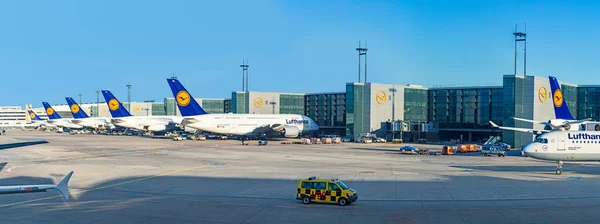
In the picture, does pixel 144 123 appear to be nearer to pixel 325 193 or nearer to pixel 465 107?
pixel 465 107

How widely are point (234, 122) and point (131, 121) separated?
2982 cm

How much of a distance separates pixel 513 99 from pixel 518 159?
20919 mm

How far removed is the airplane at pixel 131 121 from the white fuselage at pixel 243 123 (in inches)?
1006

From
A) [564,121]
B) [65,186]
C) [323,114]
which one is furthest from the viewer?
[323,114]

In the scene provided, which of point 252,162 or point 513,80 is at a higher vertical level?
point 513,80

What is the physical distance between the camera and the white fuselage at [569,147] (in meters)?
→ 38.9

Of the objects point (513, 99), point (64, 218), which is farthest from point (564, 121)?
point (64, 218)

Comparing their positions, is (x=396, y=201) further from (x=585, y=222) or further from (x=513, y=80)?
(x=513, y=80)

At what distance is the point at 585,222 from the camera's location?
2127 centimetres

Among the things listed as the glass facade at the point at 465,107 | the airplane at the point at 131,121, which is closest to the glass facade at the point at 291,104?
the airplane at the point at 131,121

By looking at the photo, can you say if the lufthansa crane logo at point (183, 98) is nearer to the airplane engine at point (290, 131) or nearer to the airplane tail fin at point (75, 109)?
the airplane engine at point (290, 131)

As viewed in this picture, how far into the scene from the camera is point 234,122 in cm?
9081

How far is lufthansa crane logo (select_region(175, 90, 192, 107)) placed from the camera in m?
83.2

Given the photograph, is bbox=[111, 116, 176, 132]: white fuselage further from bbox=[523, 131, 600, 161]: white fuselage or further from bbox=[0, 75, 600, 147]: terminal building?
bbox=[523, 131, 600, 161]: white fuselage
